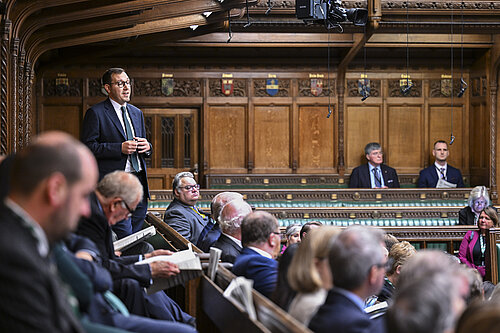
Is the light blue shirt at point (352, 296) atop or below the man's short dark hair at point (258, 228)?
below

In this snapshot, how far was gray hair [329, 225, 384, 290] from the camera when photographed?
7.75ft

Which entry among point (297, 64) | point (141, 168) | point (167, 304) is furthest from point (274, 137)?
point (167, 304)

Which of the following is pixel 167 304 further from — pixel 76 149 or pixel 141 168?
pixel 76 149

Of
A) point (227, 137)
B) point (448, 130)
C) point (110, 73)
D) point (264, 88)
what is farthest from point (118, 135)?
point (448, 130)

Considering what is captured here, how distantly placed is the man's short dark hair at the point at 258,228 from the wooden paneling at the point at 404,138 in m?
9.18

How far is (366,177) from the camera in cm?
1152

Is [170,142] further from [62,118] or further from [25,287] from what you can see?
[25,287]

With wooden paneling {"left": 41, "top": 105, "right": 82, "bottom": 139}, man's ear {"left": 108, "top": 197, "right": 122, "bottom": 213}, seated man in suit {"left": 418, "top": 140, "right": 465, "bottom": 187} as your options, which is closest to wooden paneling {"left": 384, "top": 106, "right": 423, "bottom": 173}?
seated man in suit {"left": 418, "top": 140, "right": 465, "bottom": 187}

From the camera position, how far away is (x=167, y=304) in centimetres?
409

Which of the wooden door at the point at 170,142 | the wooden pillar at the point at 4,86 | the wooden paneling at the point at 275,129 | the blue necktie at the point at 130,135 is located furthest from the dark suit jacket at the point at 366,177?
the blue necktie at the point at 130,135

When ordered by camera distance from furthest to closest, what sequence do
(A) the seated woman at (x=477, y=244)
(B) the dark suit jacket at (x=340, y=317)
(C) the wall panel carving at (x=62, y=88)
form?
(C) the wall panel carving at (x=62, y=88)
(A) the seated woman at (x=477, y=244)
(B) the dark suit jacket at (x=340, y=317)

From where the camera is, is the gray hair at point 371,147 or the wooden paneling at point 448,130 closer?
the gray hair at point 371,147

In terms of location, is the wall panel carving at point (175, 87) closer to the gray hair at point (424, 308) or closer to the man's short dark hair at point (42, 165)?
the man's short dark hair at point (42, 165)

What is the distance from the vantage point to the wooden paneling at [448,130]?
12719mm
